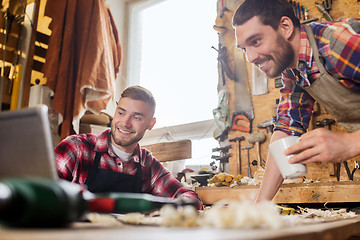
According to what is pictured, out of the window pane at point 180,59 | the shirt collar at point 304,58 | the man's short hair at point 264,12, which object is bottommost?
the shirt collar at point 304,58

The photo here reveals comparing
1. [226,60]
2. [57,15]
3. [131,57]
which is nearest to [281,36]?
[57,15]

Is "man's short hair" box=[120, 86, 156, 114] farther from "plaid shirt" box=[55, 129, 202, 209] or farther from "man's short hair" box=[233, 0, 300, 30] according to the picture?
"man's short hair" box=[233, 0, 300, 30]

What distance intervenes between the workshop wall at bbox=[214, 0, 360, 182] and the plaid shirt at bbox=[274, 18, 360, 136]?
677 millimetres

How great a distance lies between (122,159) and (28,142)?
2.45ft

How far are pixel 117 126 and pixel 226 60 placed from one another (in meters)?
1.49

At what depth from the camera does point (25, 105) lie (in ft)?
5.99

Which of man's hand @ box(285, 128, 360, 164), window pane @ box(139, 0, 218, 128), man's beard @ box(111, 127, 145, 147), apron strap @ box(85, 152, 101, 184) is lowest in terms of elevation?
apron strap @ box(85, 152, 101, 184)

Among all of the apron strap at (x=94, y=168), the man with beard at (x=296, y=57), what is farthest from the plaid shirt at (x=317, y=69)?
the apron strap at (x=94, y=168)

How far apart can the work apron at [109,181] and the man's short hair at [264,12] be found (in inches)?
25.1

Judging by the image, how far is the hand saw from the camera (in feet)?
7.47

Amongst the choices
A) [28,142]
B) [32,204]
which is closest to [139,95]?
[28,142]

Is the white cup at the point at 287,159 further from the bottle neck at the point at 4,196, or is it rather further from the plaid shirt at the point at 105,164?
the bottle neck at the point at 4,196

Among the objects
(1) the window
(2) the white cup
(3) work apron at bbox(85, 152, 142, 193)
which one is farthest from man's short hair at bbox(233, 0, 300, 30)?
(1) the window

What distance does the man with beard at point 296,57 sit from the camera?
1062 mm
